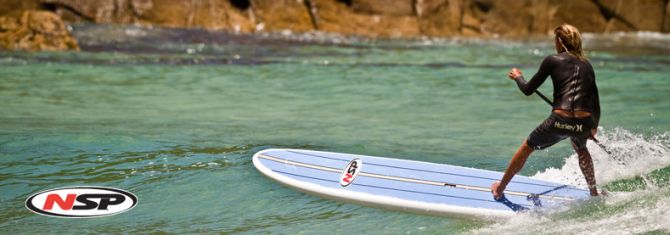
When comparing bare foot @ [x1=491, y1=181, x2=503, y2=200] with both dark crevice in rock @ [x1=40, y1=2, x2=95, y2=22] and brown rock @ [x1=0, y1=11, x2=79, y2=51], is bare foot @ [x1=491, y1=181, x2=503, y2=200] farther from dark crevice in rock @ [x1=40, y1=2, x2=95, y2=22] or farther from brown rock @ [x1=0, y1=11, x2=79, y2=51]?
dark crevice in rock @ [x1=40, y1=2, x2=95, y2=22]

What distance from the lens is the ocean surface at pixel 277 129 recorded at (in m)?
6.22

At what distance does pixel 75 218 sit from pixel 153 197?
74cm

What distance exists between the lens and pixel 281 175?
7137 mm

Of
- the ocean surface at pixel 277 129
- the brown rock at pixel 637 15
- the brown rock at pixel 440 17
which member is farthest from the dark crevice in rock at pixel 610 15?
the ocean surface at pixel 277 129

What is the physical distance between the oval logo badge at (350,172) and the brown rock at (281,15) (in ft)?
60.6

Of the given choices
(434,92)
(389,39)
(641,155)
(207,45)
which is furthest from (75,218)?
(389,39)

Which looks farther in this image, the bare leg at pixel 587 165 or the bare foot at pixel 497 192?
the bare foot at pixel 497 192

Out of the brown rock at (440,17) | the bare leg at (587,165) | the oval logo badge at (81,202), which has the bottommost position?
the brown rock at (440,17)

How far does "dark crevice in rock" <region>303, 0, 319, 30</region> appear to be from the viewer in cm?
2588

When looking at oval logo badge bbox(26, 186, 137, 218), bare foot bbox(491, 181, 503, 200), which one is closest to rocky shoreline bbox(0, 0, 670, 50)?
oval logo badge bbox(26, 186, 137, 218)

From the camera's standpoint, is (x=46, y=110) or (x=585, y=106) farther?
(x=46, y=110)

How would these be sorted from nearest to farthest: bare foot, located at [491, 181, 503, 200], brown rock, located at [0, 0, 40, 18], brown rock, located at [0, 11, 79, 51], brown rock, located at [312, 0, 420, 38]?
bare foot, located at [491, 181, 503, 200] → brown rock, located at [0, 11, 79, 51] → brown rock, located at [0, 0, 40, 18] → brown rock, located at [312, 0, 420, 38]

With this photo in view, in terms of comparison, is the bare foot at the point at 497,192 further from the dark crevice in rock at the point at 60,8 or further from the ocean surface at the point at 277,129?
the dark crevice in rock at the point at 60,8

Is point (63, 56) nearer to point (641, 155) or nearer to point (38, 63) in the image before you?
point (38, 63)
